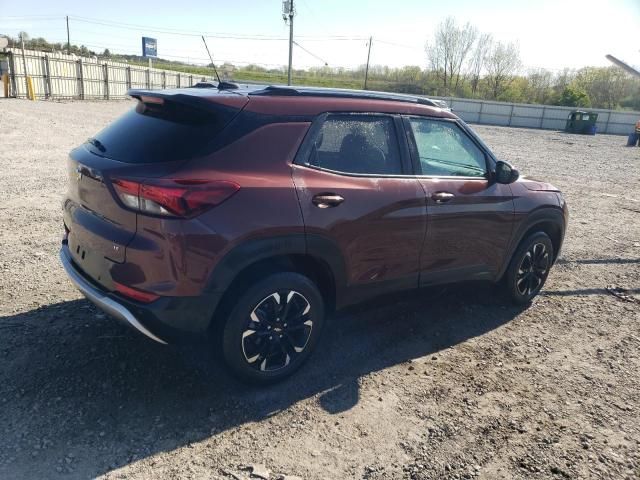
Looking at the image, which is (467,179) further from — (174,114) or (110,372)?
(110,372)

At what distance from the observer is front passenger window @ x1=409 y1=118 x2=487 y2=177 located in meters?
3.73

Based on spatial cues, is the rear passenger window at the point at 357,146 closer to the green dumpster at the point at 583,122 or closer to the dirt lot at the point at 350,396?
the dirt lot at the point at 350,396

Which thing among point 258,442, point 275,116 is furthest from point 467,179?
point 258,442

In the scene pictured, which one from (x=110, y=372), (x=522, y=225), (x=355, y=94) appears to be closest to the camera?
(x=110, y=372)

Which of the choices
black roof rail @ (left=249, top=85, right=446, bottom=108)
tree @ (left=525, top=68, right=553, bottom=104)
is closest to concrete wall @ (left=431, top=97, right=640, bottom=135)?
tree @ (left=525, top=68, right=553, bottom=104)

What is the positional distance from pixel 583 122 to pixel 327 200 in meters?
44.8

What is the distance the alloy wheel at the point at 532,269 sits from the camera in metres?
4.64

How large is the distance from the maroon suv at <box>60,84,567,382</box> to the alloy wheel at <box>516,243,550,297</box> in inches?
41.3

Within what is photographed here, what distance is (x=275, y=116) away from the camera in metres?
3.01

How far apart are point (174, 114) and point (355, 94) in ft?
4.18

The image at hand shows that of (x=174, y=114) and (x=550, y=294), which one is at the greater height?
(x=174, y=114)

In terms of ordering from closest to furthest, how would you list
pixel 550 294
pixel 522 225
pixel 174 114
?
pixel 174 114 → pixel 522 225 → pixel 550 294

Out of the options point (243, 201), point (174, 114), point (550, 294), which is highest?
point (174, 114)

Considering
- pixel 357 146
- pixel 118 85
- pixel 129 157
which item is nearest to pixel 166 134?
pixel 129 157
